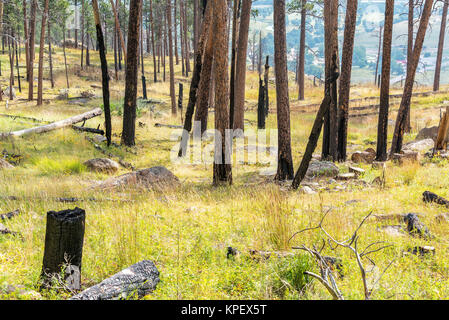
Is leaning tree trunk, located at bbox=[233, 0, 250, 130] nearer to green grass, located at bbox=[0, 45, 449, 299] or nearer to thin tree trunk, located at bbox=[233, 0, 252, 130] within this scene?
thin tree trunk, located at bbox=[233, 0, 252, 130]

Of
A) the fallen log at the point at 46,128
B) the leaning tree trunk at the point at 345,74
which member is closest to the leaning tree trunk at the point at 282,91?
the leaning tree trunk at the point at 345,74

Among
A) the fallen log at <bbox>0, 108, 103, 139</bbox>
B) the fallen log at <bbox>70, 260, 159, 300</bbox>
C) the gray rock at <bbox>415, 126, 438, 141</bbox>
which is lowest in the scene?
the fallen log at <bbox>70, 260, 159, 300</bbox>

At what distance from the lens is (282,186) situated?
27.5 ft

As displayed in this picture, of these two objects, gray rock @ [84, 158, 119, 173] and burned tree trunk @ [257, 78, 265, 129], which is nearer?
gray rock @ [84, 158, 119, 173]

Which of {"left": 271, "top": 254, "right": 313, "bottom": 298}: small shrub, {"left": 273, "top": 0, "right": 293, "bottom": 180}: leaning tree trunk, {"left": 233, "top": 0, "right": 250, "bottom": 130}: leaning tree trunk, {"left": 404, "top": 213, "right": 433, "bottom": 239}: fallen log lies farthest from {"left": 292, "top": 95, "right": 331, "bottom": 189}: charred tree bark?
{"left": 233, "top": 0, "right": 250, "bottom": 130}: leaning tree trunk

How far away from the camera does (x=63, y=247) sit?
11.0ft

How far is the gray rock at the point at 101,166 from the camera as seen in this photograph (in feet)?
31.6

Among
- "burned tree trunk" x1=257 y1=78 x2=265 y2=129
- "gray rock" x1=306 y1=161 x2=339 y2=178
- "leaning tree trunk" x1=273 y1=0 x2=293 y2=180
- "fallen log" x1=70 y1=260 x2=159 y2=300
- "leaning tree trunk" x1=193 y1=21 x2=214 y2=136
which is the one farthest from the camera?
"burned tree trunk" x1=257 y1=78 x2=265 y2=129

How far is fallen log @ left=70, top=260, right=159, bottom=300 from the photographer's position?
3.05 meters

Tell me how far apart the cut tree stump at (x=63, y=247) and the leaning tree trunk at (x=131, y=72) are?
10.1 metres

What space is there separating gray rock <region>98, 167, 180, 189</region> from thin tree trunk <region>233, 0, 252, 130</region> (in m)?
8.07

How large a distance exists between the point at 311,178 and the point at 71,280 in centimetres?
698

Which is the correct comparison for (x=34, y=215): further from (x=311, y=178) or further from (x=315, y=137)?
(x=311, y=178)

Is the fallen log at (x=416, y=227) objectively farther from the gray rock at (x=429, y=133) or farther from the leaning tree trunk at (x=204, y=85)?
the gray rock at (x=429, y=133)
